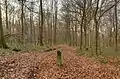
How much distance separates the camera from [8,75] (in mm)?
7801

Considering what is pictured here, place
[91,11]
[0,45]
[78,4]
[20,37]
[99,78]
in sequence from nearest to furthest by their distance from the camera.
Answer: [99,78], [0,45], [20,37], [78,4], [91,11]

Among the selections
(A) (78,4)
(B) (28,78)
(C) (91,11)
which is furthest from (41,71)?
(C) (91,11)

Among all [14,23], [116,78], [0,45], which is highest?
[14,23]

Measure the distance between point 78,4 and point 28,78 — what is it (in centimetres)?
1668

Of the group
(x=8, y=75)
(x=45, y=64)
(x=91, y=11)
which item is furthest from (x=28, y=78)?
(x=91, y=11)

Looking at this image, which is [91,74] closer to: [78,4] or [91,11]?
[78,4]

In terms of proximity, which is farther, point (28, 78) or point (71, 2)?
point (71, 2)

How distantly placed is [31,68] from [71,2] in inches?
634

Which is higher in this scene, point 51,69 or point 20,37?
point 20,37

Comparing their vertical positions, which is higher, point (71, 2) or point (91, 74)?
point (71, 2)

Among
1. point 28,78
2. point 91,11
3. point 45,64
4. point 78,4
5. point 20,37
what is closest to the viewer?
point 28,78

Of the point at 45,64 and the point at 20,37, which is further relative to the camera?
the point at 20,37

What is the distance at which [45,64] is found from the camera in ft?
32.5

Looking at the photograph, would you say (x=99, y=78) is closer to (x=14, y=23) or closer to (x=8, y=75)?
(x=8, y=75)
